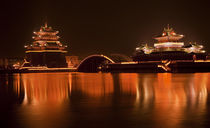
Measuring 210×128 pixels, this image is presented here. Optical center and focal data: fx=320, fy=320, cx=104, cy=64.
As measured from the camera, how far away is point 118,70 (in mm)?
49562

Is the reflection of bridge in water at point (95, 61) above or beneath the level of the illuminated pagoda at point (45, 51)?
beneath

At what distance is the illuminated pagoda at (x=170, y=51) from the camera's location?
46.0m

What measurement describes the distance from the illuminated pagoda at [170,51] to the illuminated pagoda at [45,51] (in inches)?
773

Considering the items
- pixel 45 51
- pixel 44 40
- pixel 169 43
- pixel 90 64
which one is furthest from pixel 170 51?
pixel 44 40

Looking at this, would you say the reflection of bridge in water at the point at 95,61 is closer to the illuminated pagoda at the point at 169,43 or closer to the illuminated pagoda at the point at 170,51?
the illuminated pagoda at the point at 170,51

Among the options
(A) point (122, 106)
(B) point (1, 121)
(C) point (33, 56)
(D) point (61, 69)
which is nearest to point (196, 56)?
(D) point (61, 69)

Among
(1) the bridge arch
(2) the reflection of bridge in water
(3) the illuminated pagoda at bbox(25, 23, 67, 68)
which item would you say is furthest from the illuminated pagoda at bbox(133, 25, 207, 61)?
(3) the illuminated pagoda at bbox(25, 23, 67, 68)

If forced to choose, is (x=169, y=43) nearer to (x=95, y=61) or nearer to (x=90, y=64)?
(x=95, y=61)

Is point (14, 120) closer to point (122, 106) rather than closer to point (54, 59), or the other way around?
point (122, 106)

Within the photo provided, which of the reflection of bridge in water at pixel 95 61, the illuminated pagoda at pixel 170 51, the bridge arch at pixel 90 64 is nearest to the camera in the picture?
the illuminated pagoda at pixel 170 51

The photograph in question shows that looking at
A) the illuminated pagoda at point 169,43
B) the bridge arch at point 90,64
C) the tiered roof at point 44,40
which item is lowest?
the bridge arch at point 90,64

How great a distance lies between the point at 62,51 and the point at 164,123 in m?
58.5

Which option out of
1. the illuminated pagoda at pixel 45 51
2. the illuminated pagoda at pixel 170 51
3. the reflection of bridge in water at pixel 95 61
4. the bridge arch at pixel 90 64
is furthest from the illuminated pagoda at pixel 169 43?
the illuminated pagoda at pixel 45 51

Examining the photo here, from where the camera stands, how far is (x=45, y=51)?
205ft
